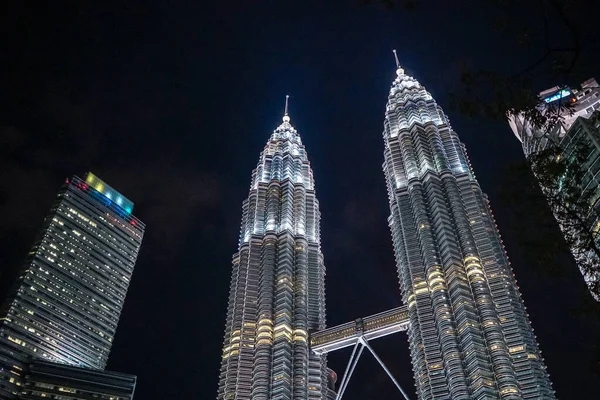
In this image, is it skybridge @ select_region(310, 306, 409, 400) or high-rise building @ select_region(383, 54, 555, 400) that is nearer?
high-rise building @ select_region(383, 54, 555, 400)

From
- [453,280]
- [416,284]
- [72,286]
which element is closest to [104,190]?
[72,286]

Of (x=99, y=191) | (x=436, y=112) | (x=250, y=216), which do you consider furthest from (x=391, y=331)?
(x=99, y=191)

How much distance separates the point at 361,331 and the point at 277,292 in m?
17.4

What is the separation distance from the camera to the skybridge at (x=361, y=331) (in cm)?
10650

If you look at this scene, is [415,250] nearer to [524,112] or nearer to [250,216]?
[250,216]

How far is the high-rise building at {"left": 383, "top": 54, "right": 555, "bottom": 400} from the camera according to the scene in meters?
83.3

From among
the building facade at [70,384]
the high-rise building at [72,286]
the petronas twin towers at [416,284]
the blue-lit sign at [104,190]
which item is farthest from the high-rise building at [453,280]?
the blue-lit sign at [104,190]

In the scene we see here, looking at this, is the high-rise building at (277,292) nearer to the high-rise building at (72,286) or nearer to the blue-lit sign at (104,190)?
the high-rise building at (72,286)

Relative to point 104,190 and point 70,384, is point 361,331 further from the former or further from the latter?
point 104,190

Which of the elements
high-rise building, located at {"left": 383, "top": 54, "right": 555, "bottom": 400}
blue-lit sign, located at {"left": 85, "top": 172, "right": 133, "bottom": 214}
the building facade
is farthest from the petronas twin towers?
blue-lit sign, located at {"left": 85, "top": 172, "right": 133, "bottom": 214}

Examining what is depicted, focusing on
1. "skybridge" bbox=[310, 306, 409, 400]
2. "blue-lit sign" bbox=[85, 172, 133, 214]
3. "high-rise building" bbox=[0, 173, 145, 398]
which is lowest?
"skybridge" bbox=[310, 306, 409, 400]

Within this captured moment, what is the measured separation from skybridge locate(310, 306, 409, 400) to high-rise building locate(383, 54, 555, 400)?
554 centimetres

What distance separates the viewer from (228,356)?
106062mm

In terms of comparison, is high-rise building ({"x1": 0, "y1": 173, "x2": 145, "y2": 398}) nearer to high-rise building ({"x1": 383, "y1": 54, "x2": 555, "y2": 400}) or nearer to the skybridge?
the skybridge
